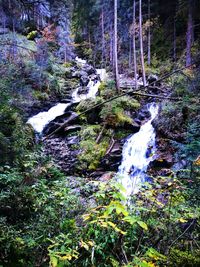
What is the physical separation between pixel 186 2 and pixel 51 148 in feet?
54.1

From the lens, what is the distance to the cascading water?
9.30 metres

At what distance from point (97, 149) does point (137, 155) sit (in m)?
2.06

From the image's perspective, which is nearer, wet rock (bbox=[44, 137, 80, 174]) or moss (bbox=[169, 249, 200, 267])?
moss (bbox=[169, 249, 200, 267])

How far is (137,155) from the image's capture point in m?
10.0

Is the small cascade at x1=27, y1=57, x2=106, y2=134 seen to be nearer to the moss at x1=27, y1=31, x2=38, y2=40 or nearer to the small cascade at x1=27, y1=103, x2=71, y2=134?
the small cascade at x1=27, y1=103, x2=71, y2=134

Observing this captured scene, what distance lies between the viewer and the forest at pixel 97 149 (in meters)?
2.36

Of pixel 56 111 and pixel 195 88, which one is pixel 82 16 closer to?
pixel 56 111

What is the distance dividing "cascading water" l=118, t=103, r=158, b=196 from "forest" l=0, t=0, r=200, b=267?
52mm

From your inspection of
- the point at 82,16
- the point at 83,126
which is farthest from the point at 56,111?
the point at 82,16

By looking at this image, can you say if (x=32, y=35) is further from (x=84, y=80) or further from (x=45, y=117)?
(x=45, y=117)

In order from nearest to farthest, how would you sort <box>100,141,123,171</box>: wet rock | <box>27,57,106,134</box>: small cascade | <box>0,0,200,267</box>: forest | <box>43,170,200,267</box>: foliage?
<box>43,170,200,267</box>: foliage
<box>0,0,200,267</box>: forest
<box>100,141,123,171</box>: wet rock
<box>27,57,106,134</box>: small cascade

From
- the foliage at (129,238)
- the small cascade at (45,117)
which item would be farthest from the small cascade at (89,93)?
the foliage at (129,238)

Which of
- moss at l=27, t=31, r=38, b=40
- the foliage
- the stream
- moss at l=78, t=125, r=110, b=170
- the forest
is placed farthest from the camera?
moss at l=27, t=31, r=38, b=40

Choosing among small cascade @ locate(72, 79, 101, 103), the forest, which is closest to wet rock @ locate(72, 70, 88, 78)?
the forest
